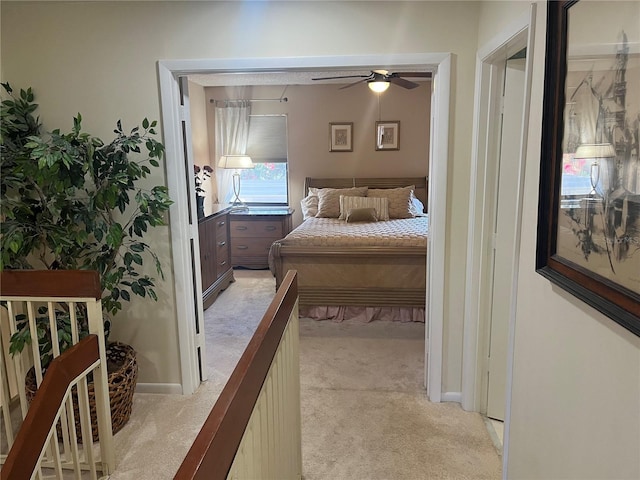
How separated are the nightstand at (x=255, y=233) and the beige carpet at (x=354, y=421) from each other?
6.73ft

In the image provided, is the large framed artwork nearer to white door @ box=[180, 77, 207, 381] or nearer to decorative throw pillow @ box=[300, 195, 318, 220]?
white door @ box=[180, 77, 207, 381]

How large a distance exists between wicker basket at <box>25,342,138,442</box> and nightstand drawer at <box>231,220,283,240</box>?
10.1ft

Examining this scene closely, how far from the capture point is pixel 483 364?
8.71 feet

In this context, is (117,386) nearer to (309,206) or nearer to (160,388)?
(160,388)

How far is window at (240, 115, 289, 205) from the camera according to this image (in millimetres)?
6352

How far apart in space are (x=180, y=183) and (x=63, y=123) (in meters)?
0.75

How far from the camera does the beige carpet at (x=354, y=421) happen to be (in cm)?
228

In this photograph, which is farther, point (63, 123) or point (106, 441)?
point (63, 123)

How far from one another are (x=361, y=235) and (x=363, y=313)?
2.38ft

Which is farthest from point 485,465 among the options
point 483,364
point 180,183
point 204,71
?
point 204,71

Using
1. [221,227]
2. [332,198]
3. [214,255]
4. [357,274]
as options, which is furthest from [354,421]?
[332,198]

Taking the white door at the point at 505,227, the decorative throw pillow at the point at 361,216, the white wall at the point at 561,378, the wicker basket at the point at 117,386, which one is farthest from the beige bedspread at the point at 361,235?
the white wall at the point at 561,378

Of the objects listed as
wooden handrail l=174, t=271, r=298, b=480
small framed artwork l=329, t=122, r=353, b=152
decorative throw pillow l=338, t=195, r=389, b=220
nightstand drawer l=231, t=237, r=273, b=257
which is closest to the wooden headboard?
small framed artwork l=329, t=122, r=353, b=152

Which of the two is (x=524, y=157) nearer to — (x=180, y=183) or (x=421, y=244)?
(x=180, y=183)
